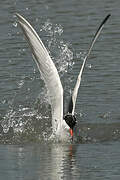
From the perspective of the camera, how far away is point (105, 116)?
45.2 ft

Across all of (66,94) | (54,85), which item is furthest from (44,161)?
(66,94)

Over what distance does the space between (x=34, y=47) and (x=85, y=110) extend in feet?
6.58

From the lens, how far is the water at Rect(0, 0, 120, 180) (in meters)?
11.0

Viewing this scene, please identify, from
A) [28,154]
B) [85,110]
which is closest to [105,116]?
[85,110]

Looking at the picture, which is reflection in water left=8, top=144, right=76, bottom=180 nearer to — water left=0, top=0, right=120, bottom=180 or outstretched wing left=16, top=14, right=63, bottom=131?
water left=0, top=0, right=120, bottom=180

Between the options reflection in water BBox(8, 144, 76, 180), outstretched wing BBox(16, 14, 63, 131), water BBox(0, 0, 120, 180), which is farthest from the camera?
outstretched wing BBox(16, 14, 63, 131)

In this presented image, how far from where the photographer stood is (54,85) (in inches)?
496

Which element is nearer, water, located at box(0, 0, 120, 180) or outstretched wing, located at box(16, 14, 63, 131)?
water, located at box(0, 0, 120, 180)

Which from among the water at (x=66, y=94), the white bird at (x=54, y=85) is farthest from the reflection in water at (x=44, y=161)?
the white bird at (x=54, y=85)

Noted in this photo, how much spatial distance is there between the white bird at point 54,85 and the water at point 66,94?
250mm

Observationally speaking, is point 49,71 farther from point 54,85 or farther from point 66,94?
point 66,94

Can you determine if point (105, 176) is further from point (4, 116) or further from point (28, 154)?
point (4, 116)

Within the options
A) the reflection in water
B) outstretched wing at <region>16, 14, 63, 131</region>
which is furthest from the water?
outstretched wing at <region>16, 14, 63, 131</region>

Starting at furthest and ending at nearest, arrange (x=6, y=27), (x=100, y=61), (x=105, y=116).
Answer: (x=6, y=27), (x=100, y=61), (x=105, y=116)
